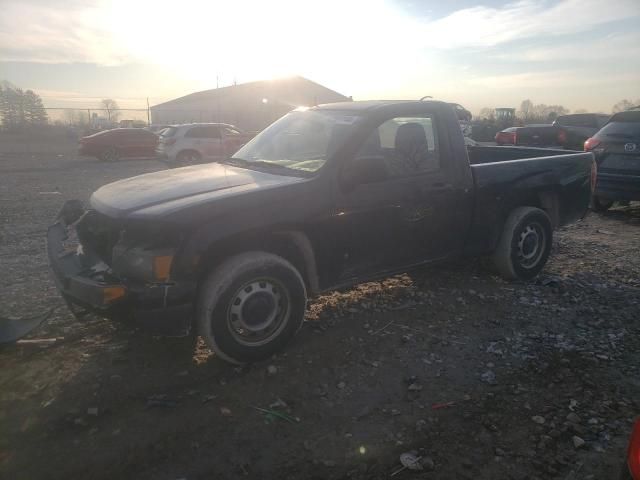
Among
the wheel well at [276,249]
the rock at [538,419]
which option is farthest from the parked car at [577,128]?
the rock at [538,419]

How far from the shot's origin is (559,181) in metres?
5.31

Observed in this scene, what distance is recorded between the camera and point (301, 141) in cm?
426

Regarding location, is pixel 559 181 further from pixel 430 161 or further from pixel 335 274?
pixel 335 274

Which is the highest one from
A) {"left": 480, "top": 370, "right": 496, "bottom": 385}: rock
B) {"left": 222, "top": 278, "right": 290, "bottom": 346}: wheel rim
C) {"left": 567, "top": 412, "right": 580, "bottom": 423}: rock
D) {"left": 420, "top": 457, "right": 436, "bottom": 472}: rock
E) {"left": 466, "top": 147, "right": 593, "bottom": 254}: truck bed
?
{"left": 466, "top": 147, "right": 593, "bottom": 254}: truck bed

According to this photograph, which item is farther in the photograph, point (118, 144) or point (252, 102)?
point (252, 102)

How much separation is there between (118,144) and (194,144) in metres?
5.33

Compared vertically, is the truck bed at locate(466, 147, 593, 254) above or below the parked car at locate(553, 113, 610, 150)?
below

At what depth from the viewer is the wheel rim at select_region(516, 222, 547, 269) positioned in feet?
16.7

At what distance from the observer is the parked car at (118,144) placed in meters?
20.0

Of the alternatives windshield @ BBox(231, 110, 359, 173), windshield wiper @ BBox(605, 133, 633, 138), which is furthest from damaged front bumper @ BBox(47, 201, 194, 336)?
windshield wiper @ BBox(605, 133, 633, 138)

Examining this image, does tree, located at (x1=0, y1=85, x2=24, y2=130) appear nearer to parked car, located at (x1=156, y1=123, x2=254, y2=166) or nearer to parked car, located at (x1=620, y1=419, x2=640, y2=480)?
parked car, located at (x1=156, y1=123, x2=254, y2=166)

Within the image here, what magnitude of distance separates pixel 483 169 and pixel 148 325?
3438 mm

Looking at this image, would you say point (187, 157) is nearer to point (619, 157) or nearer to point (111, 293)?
point (619, 157)

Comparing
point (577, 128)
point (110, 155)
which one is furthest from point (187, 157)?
point (577, 128)
